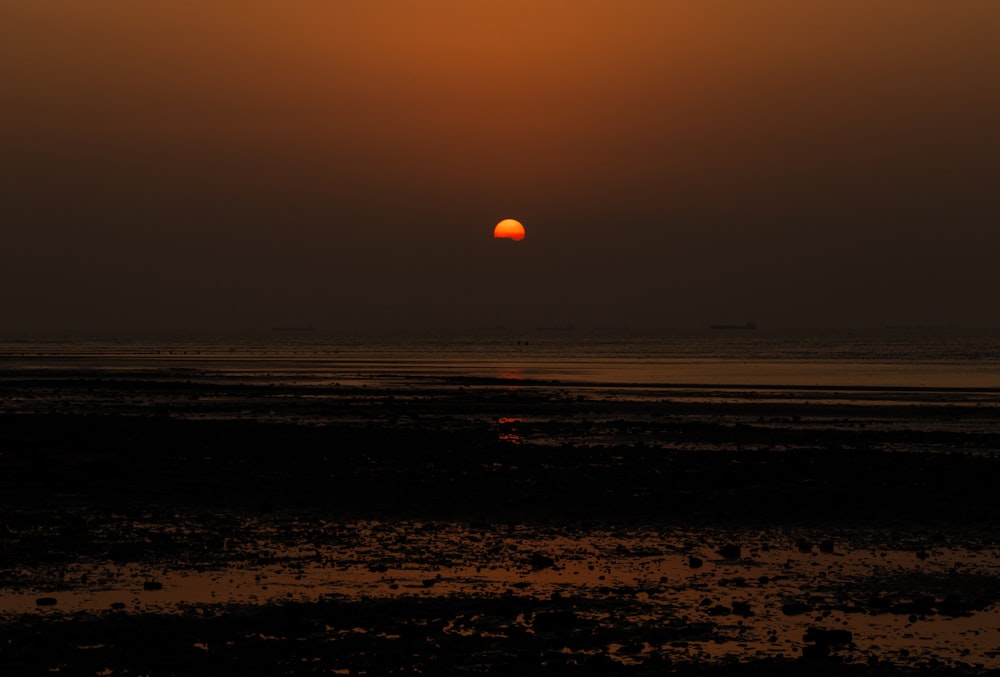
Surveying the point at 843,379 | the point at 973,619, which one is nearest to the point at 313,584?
the point at 973,619

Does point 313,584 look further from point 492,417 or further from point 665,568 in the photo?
point 492,417

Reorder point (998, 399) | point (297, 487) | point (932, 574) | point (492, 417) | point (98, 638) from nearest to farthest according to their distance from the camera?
point (98, 638) → point (932, 574) → point (297, 487) → point (492, 417) → point (998, 399)

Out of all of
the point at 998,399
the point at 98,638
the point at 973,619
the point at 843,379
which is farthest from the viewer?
the point at 843,379

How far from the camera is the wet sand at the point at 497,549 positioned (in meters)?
13.0

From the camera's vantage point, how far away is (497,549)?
19500mm

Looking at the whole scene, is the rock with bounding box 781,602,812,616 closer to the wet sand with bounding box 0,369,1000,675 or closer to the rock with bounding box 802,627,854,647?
the wet sand with bounding box 0,369,1000,675

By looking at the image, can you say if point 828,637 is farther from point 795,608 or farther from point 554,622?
point 554,622

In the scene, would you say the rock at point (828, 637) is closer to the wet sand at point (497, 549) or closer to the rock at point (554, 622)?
the wet sand at point (497, 549)

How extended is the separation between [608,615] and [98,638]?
20.7ft

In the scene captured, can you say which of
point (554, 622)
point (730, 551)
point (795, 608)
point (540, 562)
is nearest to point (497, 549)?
point (540, 562)

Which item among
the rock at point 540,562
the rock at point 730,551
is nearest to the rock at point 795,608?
the rock at point 730,551

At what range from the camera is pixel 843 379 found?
87.8 m

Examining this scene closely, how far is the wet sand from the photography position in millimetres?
12992

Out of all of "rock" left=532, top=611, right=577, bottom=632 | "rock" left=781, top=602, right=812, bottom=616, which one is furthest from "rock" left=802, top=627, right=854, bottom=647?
"rock" left=532, top=611, right=577, bottom=632
